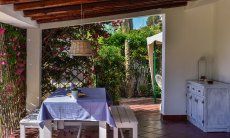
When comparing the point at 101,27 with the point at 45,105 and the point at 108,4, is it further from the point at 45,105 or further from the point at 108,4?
the point at 45,105

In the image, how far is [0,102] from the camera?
5.94 meters

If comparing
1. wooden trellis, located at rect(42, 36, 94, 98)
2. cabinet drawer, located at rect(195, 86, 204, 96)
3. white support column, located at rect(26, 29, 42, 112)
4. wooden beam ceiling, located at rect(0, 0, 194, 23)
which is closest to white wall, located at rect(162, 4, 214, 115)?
wooden beam ceiling, located at rect(0, 0, 194, 23)

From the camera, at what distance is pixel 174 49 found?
27.1 feet

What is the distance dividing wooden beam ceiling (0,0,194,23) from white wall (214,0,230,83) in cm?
87

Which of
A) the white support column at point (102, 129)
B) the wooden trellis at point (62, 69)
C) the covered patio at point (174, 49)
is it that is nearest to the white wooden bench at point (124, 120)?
the white support column at point (102, 129)

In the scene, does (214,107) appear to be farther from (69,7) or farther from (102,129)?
(69,7)

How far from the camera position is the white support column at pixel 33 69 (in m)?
6.83

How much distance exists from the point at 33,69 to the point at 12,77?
0.50 meters

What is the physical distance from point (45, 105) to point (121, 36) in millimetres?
7590

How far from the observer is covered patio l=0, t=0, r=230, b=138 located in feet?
22.4

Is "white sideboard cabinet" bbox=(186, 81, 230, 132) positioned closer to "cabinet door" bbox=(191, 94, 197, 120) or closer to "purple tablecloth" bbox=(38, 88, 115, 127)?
"cabinet door" bbox=(191, 94, 197, 120)

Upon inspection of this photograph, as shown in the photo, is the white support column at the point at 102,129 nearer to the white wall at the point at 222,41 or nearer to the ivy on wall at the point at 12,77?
the ivy on wall at the point at 12,77

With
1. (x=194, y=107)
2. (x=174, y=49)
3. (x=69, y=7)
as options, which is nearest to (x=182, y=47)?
(x=174, y=49)

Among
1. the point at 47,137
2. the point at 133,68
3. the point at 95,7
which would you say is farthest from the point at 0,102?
the point at 133,68
